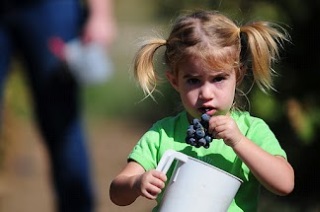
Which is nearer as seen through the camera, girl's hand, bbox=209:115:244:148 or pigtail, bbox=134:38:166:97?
girl's hand, bbox=209:115:244:148

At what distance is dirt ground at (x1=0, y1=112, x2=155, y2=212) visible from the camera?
7059 mm

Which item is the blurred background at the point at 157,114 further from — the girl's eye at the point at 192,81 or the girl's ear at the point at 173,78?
the girl's eye at the point at 192,81

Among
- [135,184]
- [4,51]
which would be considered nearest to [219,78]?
[135,184]

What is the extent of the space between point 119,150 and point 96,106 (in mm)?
1480

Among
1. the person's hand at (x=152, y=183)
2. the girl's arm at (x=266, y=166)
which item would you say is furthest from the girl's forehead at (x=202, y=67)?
the person's hand at (x=152, y=183)

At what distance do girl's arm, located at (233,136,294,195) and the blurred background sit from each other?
56 centimetres

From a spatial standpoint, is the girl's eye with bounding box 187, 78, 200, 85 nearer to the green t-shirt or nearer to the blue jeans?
the green t-shirt

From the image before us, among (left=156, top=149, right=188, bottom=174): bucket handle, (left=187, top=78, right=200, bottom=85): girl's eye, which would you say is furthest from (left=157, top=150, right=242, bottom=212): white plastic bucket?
(left=187, top=78, right=200, bottom=85): girl's eye

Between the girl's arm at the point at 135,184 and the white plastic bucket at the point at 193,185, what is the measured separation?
0.12 ft

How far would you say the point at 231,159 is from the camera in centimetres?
333

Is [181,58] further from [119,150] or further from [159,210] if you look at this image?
[119,150]

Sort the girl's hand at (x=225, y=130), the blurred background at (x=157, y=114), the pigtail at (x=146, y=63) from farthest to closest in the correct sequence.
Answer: the blurred background at (x=157, y=114)
the pigtail at (x=146, y=63)
the girl's hand at (x=225, y=130)

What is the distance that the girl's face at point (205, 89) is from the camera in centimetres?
327

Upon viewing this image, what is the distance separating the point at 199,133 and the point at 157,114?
196 inches
